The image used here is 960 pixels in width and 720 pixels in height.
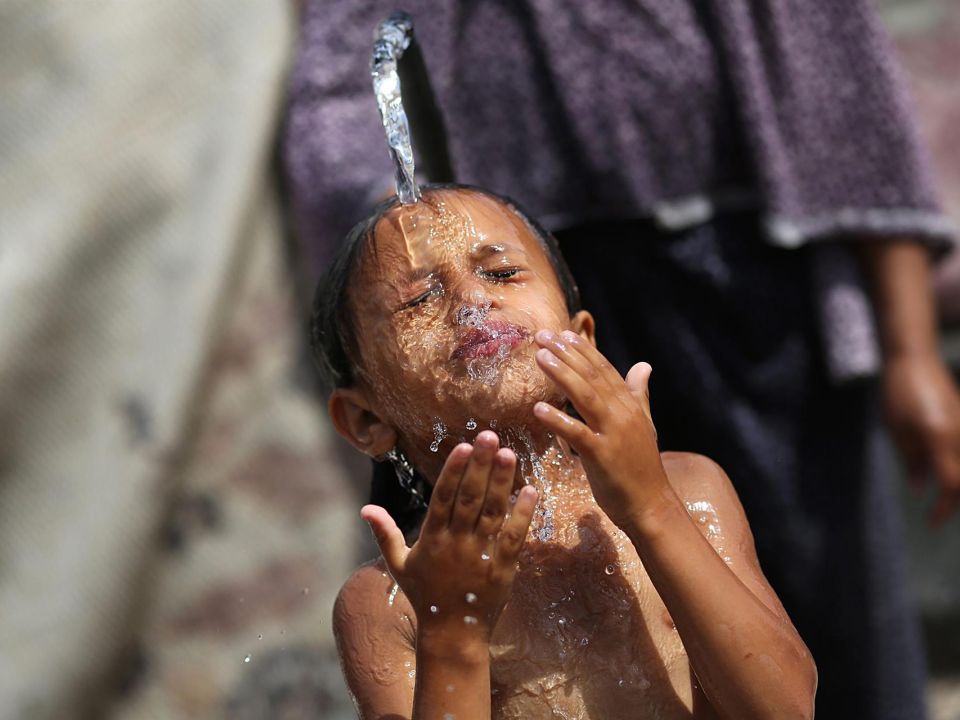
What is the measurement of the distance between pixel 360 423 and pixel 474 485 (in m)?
0.42

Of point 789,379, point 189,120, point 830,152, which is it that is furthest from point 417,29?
point 189,120

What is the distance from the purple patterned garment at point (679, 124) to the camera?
8.30 feet

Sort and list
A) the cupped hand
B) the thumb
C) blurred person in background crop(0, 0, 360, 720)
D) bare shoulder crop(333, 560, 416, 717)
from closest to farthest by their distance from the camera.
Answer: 1. the thumb
2. bare shoulder crop(333, 560, 416, 717)
3. the cupped hand
4. blurred person in background crop(0, 0, 360, 720)

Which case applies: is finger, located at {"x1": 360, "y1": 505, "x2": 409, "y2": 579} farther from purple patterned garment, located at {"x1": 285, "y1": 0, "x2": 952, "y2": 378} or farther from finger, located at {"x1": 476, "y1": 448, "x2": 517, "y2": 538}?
purple patterned garment, located at {"x1": 285, "y1": 0, "x2": 952, "y2": 378}

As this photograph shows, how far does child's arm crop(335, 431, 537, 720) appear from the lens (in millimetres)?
1546

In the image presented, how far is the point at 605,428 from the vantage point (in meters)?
1.59

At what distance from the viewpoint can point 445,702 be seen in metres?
1.58

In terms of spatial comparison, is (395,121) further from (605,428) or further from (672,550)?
(672,550)

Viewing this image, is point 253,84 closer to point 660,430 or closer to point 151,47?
point 151,47

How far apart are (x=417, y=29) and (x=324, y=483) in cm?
157

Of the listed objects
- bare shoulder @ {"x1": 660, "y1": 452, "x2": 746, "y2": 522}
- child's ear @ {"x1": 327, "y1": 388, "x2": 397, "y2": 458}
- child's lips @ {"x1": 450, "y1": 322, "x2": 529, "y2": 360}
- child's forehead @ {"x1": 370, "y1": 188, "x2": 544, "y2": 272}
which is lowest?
bare shoulder @ {"x1": 660, "y1": 452, "x2": 746, "y2": 522}

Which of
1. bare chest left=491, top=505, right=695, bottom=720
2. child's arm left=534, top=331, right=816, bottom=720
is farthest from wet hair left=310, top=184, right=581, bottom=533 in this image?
child's arm left=534, top=331, right=816, bottom=720

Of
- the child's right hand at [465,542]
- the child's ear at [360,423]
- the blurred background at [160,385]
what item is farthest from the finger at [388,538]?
the blurred background at [160,385]

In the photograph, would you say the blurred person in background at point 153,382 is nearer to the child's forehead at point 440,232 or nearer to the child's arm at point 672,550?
the child's forehead at point 440,232
